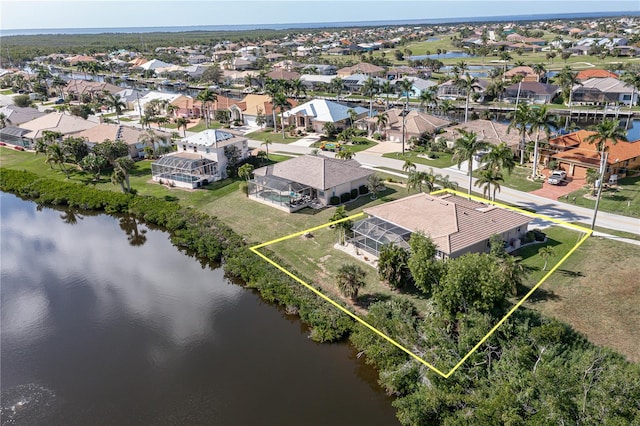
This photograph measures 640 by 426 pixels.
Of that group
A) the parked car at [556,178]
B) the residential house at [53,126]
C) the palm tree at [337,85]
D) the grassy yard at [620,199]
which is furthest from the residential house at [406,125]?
the residential house at [53,126]

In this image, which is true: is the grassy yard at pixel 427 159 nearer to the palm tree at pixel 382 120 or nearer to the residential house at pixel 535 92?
the palm tree at pixel 382 120

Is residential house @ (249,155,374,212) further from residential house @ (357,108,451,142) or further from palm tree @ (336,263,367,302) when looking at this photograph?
residential house @ (357,108,451,142)

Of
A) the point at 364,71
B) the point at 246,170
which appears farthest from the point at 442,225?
the point at 364,71

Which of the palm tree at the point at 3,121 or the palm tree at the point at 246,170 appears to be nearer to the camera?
the palm tree at the point at 246,170

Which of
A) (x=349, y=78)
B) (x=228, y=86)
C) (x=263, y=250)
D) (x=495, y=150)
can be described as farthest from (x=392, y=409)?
(x=228, y=86)

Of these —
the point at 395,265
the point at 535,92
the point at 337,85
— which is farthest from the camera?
the point at 337,85

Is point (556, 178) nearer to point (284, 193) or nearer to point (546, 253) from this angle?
point (546, 253)

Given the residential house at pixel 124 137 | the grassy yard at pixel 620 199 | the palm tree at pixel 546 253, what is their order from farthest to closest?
the residential house at pixel 124 137 < the grassy yard at pixel 620 199 < the palm tree at pixel 546 253
